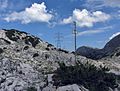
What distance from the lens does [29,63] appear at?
297ft

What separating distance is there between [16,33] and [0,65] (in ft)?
93.3

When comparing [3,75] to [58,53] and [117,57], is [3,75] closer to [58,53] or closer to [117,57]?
[58,53]

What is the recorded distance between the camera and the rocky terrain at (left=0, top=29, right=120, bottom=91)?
252 feet

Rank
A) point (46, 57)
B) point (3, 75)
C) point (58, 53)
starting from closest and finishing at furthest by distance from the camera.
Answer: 1. point (3, 75)
2. point (46, 57)
3. point (58, 53)

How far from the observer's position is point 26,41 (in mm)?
109438

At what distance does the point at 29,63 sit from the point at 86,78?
1761 cm

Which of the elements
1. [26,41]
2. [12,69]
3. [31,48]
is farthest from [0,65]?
[26,41]

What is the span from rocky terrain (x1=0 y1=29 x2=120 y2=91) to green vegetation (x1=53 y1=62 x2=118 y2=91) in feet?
5.07

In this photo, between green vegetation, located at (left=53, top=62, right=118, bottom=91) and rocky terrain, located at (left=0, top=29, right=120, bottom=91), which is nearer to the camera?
green vegetation, located at (left=53, top=62, right=118, bottom=91)

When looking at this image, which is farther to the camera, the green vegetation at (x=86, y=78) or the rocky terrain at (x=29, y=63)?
the rocky terrain at (x=29, y=63)

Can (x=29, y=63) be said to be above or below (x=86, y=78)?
above

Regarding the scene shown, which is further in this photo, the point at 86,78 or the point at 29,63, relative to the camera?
the point at 29,63

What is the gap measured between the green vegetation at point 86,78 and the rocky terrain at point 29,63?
1546mm

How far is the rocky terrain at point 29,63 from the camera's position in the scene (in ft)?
252
